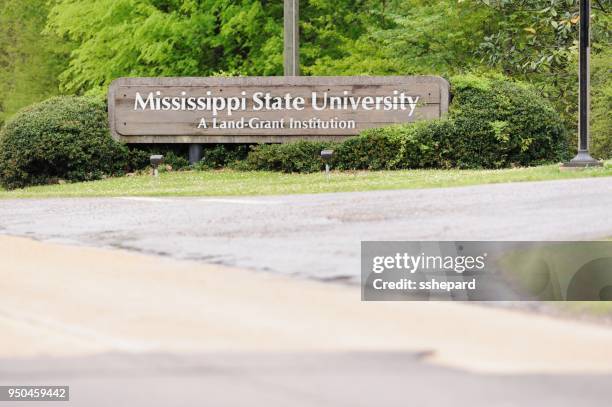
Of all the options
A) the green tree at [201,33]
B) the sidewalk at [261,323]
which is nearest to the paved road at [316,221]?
the sidewalk at [261,323]

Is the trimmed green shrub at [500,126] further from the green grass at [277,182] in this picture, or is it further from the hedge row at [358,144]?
the green grass at [277,182]

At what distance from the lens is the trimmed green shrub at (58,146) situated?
80.1ft

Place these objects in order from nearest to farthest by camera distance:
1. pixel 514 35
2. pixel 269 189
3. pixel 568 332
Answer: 1. pixel 568 332
2. pixel 269 189
3. pixel 514 35

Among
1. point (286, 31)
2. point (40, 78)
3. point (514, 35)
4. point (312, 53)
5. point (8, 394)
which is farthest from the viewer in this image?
point (40, 78)

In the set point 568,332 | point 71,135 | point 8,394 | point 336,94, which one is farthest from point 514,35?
point 8,394

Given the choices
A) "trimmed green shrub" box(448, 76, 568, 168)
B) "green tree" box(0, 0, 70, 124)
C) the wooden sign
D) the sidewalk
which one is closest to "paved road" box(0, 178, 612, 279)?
the sidewalk

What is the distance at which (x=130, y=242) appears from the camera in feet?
38.5

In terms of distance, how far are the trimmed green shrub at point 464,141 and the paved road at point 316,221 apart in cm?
706

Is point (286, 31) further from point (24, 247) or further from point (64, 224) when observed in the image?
point (24, 247)

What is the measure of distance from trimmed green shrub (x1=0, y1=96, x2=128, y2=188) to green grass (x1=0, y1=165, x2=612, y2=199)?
79cm

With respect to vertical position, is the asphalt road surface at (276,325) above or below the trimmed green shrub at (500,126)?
below

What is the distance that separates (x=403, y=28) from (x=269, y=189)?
50.8ft

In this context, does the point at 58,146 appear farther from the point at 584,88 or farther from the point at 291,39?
the point at 584,88

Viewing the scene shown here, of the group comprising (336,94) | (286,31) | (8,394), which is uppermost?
(286,31)
